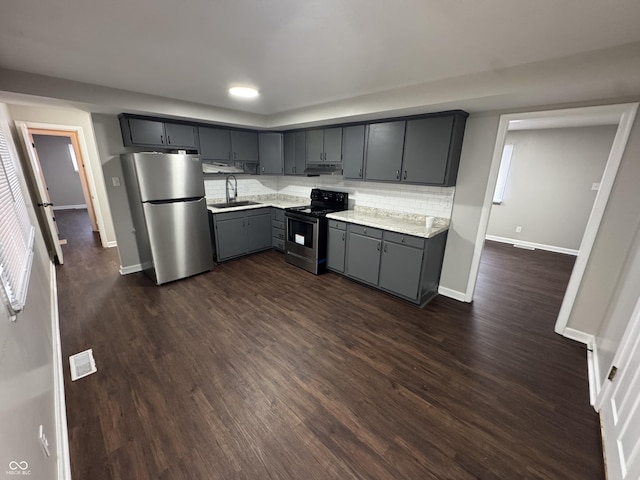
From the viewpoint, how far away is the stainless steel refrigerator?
320cm

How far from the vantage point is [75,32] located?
1.63m

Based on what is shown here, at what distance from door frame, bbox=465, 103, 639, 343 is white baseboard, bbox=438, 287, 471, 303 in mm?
476

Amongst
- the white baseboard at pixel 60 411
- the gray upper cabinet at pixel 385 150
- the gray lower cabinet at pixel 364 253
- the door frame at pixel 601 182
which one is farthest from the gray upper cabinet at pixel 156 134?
the door frame at pixel 601 182

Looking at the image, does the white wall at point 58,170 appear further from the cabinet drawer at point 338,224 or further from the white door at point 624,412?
the white door at point 624,412

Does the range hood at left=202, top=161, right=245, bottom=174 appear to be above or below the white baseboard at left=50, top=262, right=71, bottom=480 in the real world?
above

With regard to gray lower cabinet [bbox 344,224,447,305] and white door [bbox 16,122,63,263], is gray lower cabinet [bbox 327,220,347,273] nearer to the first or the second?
gray lower cabinet [bbox 344,224,447,305]

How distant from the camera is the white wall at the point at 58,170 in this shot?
7.96 m

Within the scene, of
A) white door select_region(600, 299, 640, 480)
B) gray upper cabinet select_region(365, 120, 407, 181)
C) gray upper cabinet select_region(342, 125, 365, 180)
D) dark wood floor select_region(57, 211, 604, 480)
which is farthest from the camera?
gray upper cabinet select_region(342, 125, 365, 180)

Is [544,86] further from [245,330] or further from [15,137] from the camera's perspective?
[15,137]

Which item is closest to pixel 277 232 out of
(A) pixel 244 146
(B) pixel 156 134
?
(A) pixel 244 146

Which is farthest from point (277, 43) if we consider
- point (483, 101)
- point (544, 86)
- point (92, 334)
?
point (92, 334)

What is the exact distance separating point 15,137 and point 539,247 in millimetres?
9639

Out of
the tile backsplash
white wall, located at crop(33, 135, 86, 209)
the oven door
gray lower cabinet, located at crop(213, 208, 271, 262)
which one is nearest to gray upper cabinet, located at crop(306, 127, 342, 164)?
the tile backsplash

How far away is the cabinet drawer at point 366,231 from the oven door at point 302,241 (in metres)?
0.55
